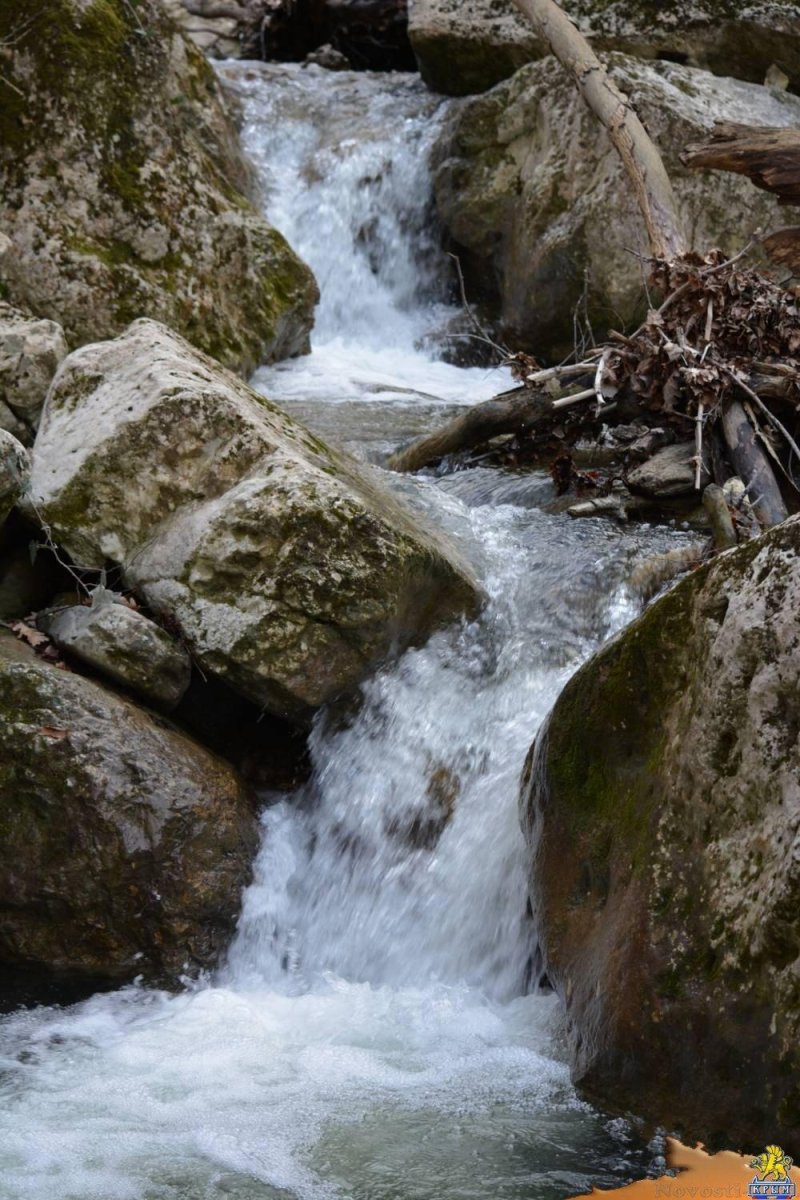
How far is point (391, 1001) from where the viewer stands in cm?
404

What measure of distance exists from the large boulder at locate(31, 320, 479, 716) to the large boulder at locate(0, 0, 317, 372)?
2899mm

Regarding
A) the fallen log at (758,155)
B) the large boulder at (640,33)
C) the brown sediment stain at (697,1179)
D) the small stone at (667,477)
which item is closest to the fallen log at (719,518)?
the small stone at (667,477)

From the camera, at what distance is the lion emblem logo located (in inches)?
105

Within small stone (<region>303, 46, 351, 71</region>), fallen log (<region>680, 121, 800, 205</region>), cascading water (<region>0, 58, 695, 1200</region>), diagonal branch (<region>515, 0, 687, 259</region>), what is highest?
small stone (<region>303, 46, 351, 71</region>)

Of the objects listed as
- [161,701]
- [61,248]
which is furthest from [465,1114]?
[61,248]

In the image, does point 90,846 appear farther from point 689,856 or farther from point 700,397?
point 700,397

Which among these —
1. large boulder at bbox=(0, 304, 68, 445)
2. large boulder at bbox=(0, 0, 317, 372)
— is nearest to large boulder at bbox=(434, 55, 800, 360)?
large boulder at bbox=(0, 0, 317, 372)

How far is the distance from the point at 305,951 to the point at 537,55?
30.3 ft

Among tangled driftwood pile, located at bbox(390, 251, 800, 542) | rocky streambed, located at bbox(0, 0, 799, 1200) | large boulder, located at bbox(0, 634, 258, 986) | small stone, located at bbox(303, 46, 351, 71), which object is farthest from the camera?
small stone, located at bbox(303, 46, 351, 71)

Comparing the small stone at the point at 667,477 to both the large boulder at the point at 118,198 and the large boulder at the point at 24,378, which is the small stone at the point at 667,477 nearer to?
the large boulder at the point at 24,378

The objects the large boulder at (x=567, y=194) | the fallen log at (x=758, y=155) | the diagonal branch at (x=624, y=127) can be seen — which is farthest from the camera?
the large boulder at (x=567, y=194)

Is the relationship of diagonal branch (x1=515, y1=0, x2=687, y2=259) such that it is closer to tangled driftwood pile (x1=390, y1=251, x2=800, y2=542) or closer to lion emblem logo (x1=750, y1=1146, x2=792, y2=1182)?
tangled driftwood pile (x1=390, y1=251, x2=800, y2=542)

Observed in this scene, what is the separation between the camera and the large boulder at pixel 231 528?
4.55 metres

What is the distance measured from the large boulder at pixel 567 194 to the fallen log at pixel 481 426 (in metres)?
2.44
